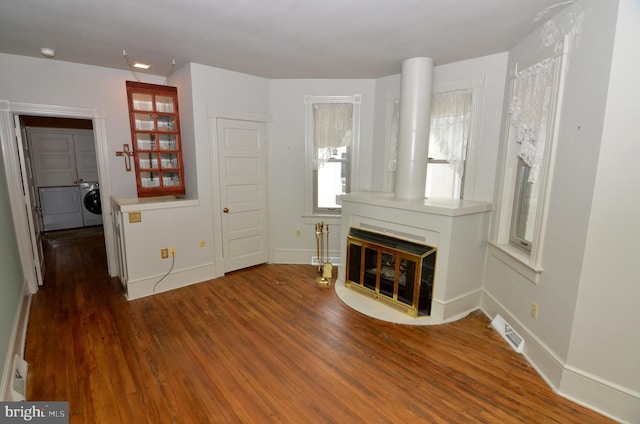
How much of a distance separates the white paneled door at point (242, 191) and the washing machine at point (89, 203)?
4077 millimetres

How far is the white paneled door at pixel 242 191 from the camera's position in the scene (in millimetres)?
3777

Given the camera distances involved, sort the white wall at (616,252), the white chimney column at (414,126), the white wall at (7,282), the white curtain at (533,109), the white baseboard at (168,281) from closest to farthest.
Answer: the white wall at (616,252) < the white wall at (7,282) < the white curtain at (533,109) < the white chimney column at (414,126) < the white baseboard at (168,281)

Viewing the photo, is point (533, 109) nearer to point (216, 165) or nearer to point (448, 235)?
point (448, 235)

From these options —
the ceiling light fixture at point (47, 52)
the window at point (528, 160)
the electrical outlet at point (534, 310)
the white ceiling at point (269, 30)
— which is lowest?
the electrical outlet at point (534, 310)

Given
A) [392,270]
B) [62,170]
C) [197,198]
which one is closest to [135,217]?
[197,198]

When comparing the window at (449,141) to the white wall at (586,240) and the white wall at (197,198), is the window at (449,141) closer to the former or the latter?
the white wall at (586,240)

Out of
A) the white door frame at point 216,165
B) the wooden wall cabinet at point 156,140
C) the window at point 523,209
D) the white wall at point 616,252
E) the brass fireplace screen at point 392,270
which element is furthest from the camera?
Answer: the white door frame at point 216,165

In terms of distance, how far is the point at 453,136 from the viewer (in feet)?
10.7

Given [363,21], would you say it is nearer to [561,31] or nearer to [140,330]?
[561,31]

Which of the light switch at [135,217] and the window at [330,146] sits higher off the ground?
the window at [330,146]

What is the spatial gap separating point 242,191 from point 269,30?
2.01 metres

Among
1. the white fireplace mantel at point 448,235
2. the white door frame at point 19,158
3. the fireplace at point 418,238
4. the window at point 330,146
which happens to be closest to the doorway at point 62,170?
the white door frame at point 19,158

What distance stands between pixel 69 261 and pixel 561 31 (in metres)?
6.06

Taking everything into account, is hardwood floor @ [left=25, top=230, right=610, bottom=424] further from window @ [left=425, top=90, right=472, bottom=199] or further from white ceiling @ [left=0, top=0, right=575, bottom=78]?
white ceiling @ [left=0, top=0, right=575, bottom=78]
